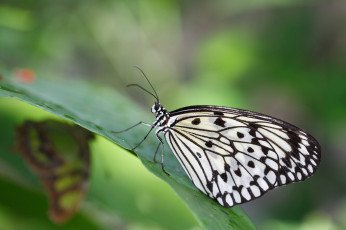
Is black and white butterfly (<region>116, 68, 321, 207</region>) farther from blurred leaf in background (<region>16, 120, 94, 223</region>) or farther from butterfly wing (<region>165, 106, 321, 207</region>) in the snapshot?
blurred leaf in background (<region>16, 120, 94, 223</region>)

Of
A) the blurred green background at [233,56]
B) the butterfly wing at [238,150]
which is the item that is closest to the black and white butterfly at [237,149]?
the butterfly wing at [238,150]

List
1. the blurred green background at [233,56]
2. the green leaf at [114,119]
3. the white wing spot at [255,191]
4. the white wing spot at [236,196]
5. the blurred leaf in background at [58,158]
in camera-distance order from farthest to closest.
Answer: the blurred green background at [233,56]
the white wing spot at [255,191]
the white wing spot at [236,196]
the blurred leaf in background at [58,158]
the green leaf at [114,119]

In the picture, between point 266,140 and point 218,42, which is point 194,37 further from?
point 266,140

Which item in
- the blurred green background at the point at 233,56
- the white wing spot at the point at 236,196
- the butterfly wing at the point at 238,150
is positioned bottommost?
the white wing spot at the point at 236,196

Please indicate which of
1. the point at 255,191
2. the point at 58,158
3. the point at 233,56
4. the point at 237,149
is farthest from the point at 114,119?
the point at 233,56

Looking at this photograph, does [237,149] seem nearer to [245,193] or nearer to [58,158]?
[245,193]

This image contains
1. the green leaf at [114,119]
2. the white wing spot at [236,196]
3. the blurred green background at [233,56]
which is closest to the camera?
the green leaf at [114,119]

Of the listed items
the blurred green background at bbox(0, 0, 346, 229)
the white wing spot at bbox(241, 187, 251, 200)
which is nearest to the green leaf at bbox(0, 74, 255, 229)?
the white wing spot at bbox(241, 187, 251, 200)

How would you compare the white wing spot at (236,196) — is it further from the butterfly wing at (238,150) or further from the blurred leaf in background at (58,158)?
the blurred leaf in background at (58,158)
